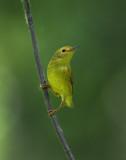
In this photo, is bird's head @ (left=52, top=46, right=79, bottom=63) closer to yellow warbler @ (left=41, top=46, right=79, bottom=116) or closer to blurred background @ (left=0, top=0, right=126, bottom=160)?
yellow warbler @ (left=41, top=46, right=79, bottom=116)

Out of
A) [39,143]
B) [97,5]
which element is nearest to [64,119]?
[39,143]

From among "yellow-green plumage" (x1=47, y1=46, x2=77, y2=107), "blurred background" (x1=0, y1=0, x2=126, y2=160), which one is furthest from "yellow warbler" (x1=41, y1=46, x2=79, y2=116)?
"blurred background" (x1=0, y1=0, x2=126, y2=160)

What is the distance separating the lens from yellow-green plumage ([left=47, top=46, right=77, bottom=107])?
5.09 meters

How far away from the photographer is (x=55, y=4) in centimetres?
805

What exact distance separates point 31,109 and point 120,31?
2815 mm

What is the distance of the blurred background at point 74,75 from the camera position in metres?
7.89

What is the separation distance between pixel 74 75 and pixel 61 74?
261cm

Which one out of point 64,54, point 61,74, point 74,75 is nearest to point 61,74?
point 61,74

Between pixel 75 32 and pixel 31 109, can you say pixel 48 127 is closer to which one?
pixel 31 109

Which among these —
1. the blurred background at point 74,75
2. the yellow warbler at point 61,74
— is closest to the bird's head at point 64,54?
the yellow warbler at point 61,74

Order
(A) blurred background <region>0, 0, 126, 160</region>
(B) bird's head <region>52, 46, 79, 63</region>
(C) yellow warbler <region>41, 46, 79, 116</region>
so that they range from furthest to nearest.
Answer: (A) blurred background <region>0, 0, 126, 160</region>, (B) bird's head <region>52, 46, 79, 63</region>, (C) yellow warbler <region>41, 46, 79, 116</region>

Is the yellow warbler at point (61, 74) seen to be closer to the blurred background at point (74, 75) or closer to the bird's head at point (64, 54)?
the bird's head at point (64, 54)

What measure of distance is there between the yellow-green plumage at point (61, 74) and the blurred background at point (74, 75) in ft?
7.28

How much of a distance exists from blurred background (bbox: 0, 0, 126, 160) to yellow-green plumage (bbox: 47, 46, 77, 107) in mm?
2218
